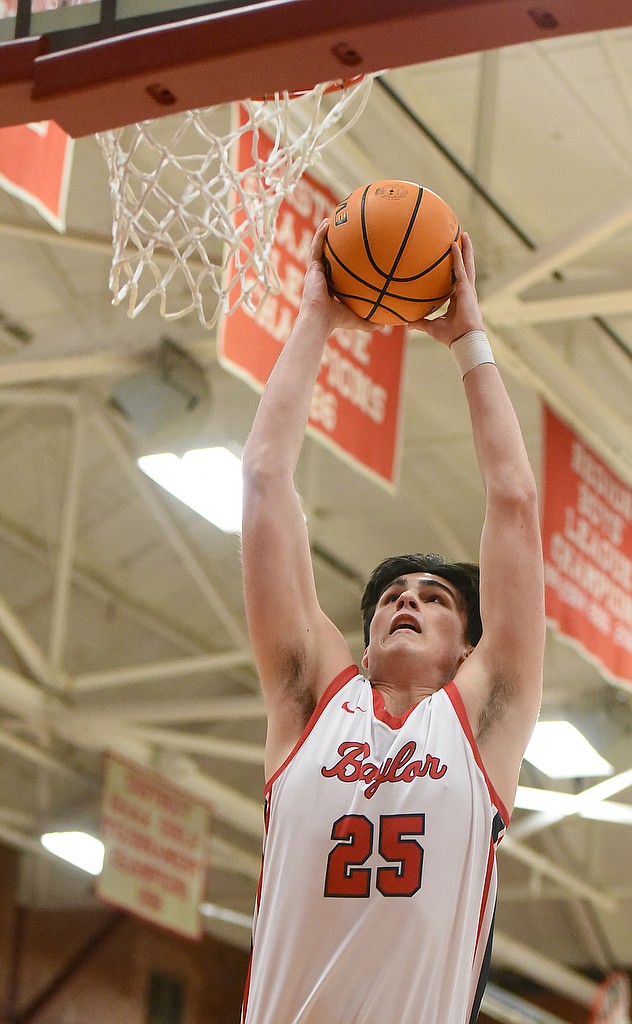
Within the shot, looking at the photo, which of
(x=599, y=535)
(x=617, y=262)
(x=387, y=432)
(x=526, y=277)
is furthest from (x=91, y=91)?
(x=617, y=262)

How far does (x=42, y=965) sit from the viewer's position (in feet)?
48.4

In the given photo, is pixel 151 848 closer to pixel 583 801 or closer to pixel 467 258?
pixel 583 801

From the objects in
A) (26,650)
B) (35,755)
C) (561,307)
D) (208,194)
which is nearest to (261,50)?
(208,194)

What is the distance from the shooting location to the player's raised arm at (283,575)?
9.02 feet

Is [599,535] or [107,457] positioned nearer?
[599,535]

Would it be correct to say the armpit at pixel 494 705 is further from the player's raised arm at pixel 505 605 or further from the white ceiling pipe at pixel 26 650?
the white ceiling pipe at pixel 26 650

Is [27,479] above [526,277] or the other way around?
above

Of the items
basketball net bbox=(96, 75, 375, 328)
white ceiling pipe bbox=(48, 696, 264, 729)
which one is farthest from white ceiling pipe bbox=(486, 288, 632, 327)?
white ceiling pipe bbox=(48, 696, 264, 729)

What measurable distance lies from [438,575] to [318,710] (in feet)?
1.58

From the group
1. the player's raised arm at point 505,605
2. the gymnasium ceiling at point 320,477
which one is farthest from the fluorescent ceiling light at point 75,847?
the player's raised arm at point 505,605

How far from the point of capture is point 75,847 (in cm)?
1377

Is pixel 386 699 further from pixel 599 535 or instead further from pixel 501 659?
pixel 599 535

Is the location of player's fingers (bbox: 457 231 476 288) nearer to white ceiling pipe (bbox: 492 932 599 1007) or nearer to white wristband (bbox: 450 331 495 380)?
white wristband (bbox: 450 331 495 380)

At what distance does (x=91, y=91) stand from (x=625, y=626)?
5.99 metres
